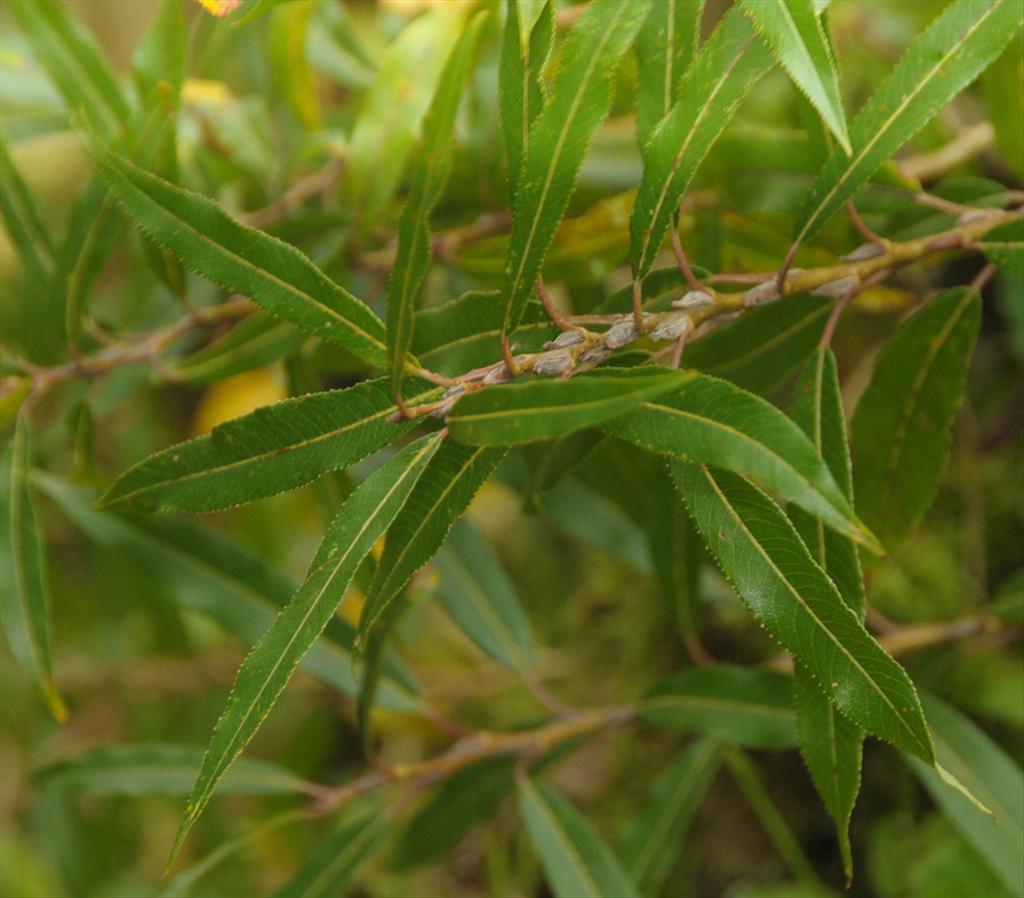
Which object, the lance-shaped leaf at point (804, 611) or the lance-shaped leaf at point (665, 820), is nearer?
the lance-shaped leaf at point (804, 611)

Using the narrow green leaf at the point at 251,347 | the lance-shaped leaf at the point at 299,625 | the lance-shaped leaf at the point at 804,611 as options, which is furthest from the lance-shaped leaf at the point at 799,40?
the narrow green leaf at the point at 251,347

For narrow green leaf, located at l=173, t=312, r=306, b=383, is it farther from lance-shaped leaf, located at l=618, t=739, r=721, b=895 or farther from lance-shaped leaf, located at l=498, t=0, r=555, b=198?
lance-shaped leaf, located at l=618, t=739, r=721, b=895

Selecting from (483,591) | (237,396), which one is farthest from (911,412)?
(237,396)

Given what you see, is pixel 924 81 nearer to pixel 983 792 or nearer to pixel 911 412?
pixel 911 412

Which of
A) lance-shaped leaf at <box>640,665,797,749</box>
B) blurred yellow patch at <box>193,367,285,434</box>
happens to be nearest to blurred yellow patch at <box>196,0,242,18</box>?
lance-shaped leaf at <box>640,665,797,749</box>

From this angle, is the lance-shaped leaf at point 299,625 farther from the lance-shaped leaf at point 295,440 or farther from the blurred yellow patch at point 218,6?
the blurred yellow patch at point 218,6

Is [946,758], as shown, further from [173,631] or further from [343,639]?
[173,631]

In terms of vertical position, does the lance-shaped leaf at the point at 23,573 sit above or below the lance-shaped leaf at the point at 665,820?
above
